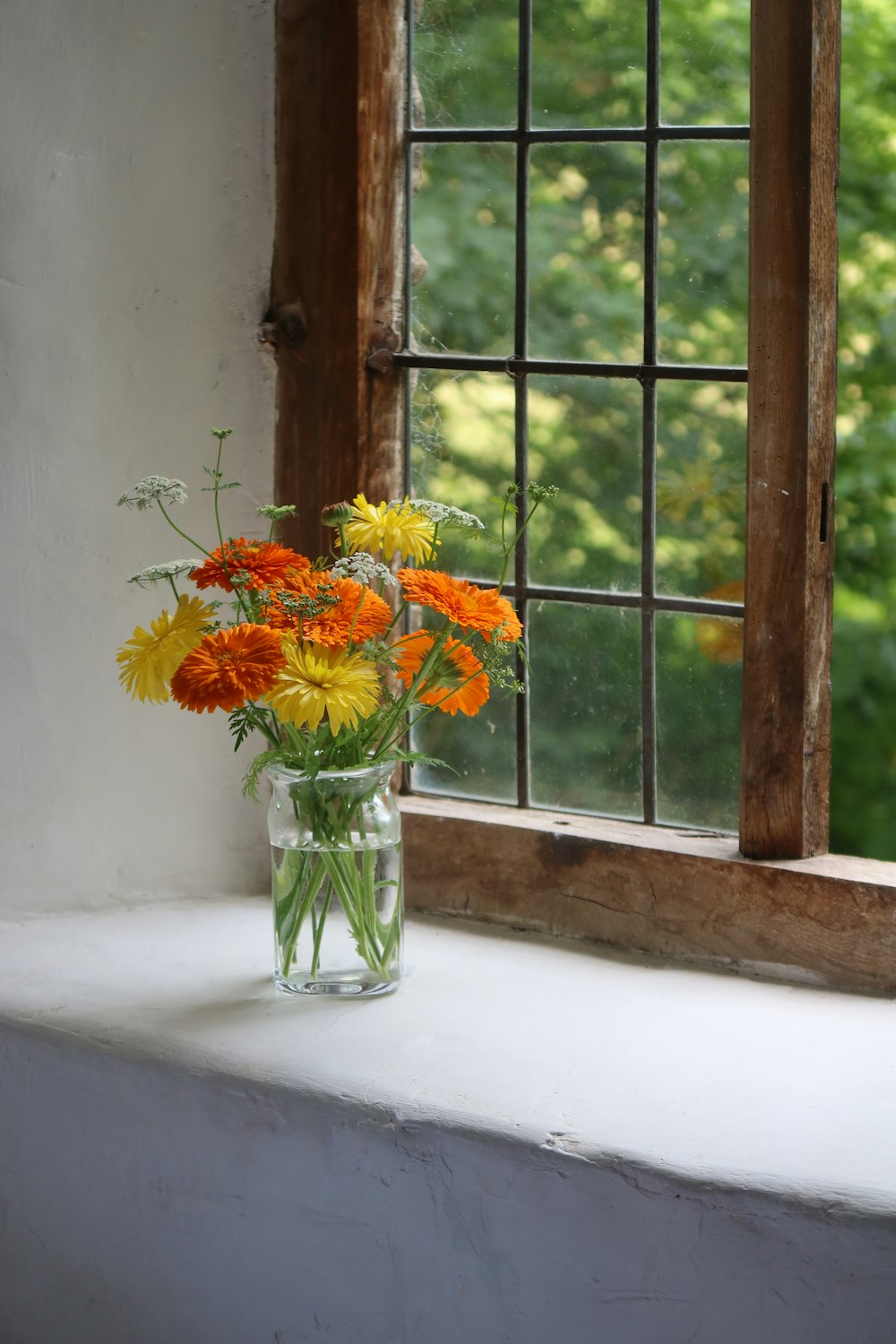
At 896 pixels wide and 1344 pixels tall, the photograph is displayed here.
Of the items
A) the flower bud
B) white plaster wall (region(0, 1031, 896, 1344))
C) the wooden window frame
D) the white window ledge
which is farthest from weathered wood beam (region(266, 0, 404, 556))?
white plaster wall (region(0, 1031, 896, 1344))

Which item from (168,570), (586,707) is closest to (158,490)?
(168,570)

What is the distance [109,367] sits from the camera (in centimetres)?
138

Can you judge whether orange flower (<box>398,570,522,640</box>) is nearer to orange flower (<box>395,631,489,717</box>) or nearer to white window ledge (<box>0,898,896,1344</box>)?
orange flower (<box>395,631,489,717</box>)

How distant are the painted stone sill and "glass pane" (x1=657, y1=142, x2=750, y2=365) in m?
0.63

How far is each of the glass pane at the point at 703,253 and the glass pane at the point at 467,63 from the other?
194mm

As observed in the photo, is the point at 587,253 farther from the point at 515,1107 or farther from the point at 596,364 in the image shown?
the point at 515,1107

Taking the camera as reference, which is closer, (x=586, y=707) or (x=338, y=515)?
(x=338, y=515)

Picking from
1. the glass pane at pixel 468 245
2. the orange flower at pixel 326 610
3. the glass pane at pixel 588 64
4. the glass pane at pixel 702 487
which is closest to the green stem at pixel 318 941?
the orange flower at pixel 326 610

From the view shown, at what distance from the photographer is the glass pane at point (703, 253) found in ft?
4.15

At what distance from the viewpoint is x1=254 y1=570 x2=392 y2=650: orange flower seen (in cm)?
108

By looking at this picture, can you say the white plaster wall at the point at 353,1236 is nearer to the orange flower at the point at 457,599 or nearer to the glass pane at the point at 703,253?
the orange flower at the point at 457,599

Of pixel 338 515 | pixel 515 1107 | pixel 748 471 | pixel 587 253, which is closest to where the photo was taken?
pixel 515 1107

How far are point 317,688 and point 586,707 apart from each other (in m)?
0.40

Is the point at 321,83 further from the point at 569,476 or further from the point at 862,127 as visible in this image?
the point at 862,127
